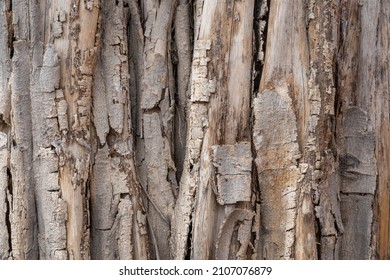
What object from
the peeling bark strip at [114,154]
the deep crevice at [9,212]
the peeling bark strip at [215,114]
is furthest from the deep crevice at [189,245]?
the deep crevice at [9,212]

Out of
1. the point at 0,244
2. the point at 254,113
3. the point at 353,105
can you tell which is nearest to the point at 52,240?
the point at 0,244

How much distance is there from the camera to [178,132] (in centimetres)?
176

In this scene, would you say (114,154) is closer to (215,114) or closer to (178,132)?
(178,132)

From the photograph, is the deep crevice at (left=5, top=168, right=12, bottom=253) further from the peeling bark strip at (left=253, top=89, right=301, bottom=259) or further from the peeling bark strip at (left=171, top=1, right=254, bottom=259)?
the peeling bark strip at (left=253, top=89, right=301, bottom=259)

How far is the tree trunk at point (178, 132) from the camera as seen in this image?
5.38 feet

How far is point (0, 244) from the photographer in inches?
67.7

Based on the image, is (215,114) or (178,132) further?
(178,132)

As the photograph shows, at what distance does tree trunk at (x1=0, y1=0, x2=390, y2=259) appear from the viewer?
1.64 m

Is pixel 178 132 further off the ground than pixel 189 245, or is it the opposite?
pixel 178 132

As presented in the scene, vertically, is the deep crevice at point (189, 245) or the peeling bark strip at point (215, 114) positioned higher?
the peeling bark strip at point (215, 114)

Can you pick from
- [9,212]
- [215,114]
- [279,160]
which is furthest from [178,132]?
[9,212]

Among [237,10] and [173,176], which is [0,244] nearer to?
[173,176]

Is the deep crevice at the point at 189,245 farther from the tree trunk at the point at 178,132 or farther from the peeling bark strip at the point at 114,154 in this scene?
the peeling bark strip at the point at 114,154

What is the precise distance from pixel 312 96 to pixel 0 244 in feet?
3.31
